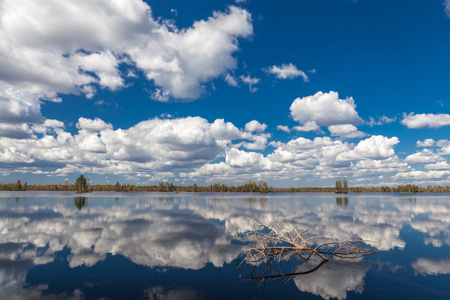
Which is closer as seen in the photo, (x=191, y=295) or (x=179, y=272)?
(x=191, y=295)

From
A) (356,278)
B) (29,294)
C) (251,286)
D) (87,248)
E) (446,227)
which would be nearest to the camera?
(29,294)

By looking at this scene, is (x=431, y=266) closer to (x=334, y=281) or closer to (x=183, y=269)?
(x=334, y=281)

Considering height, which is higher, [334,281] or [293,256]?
[334,281]

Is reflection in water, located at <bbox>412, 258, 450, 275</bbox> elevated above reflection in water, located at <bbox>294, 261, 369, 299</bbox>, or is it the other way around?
reflection in water, located at <bbox>294, 261, 369, 299</bbox>

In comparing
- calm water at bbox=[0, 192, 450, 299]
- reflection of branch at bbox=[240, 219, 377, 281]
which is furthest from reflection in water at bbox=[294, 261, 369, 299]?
reflection of branch at bbox=[240, 219, 377, 281]

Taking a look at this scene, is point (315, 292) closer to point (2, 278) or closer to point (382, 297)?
point (382, 297)

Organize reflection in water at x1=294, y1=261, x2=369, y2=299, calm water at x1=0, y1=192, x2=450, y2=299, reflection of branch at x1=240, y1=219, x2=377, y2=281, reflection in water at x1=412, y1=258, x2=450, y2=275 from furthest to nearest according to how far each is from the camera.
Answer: reflection in water at x1=412, y1=258, x2=450, y2=275
reflection of branch at x1=240, y1=219, x2=377, y2=281
reflection in water at x1=294, y1=261, x2=369, y2=299
calm water at x1=0, y1=192, x2=450, y2=299

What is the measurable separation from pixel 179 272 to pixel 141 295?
10.8ft

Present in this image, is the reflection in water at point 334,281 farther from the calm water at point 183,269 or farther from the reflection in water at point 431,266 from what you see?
the reflection in water at point 431,266

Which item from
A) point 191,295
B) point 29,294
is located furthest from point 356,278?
point 29,294

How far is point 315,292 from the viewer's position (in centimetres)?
1235

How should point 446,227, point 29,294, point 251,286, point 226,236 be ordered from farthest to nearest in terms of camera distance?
point 446,227
point 226,236
point 251,286
point 29,294

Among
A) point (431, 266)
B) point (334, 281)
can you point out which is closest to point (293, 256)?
point (334, 281)

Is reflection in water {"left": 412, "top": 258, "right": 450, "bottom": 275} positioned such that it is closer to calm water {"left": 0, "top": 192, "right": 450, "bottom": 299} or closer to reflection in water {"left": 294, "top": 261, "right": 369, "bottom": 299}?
calm water {"left": 0, "top": 192, "right": 450, "bottom": 299}
